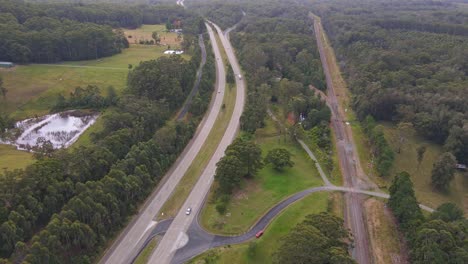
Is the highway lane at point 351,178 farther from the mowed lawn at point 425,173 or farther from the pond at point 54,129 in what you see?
the pond at point 54,129

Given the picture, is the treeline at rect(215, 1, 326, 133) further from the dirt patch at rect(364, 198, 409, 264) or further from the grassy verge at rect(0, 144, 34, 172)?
the grassy verge at rect(0, 144, 34, 172)

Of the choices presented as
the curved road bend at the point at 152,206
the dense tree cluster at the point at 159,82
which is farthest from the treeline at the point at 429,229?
the dense tree cluster at the point at 159,82

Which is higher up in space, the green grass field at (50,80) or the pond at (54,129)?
the green grass field at (50,80)

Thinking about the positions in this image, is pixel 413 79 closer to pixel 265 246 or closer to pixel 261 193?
pixel 261 193

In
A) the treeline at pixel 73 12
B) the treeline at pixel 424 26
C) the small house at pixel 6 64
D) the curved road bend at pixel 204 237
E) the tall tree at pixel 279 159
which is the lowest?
the curved road bend at pixel 204 237

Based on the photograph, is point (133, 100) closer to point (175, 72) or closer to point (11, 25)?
point (175, 72)

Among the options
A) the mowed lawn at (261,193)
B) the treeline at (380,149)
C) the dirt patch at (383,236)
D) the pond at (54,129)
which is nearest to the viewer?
the dirt patch at (383,236)
